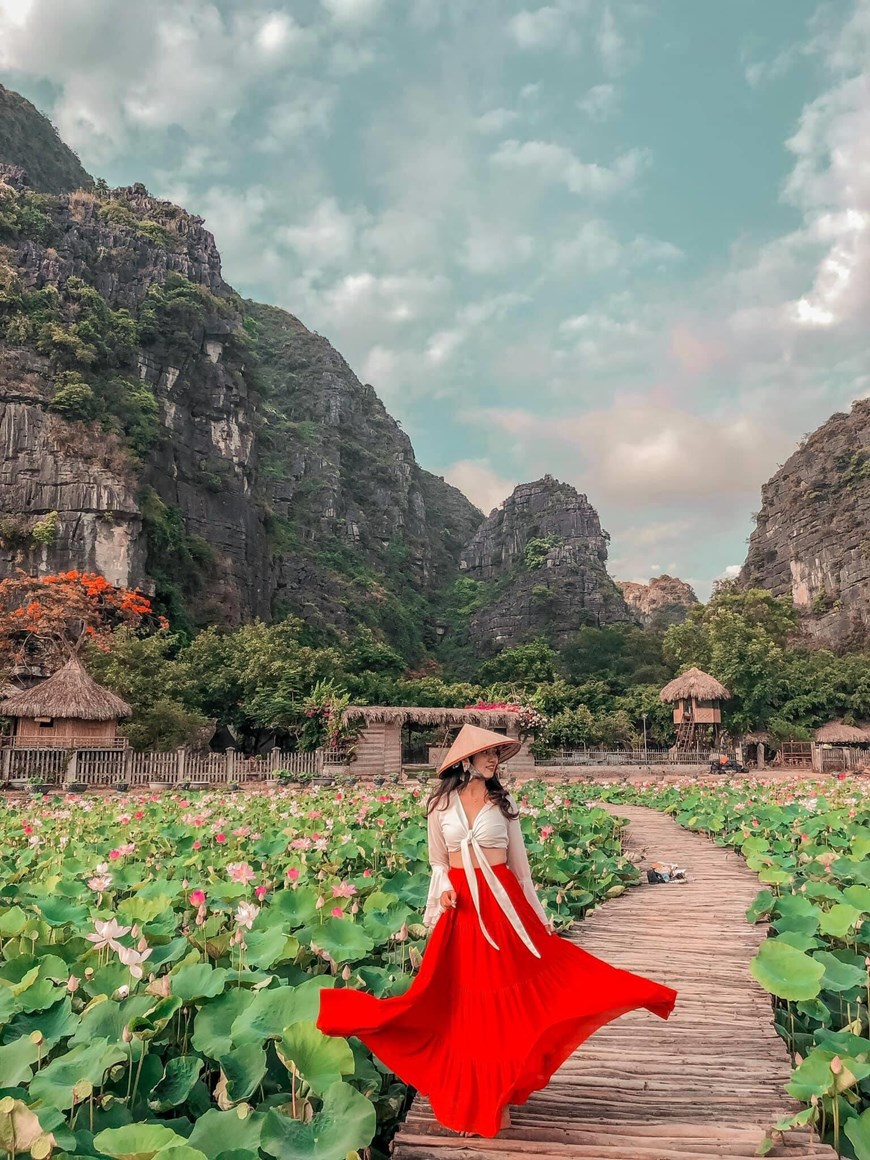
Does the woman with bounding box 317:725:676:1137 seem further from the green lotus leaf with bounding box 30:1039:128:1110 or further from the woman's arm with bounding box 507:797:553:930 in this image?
the green lotus leaf with bounding box 30:1039:128:1110

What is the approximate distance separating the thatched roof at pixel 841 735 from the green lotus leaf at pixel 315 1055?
27542 mm

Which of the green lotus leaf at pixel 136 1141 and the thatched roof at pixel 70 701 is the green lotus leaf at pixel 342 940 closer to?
the green lotus leaf at pixel 136 1141

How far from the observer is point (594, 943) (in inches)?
164

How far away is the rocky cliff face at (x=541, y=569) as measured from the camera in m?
51.2

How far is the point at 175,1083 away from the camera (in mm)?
2143

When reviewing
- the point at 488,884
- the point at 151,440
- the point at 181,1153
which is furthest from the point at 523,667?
the point at 181,1153

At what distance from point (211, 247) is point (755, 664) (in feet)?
114

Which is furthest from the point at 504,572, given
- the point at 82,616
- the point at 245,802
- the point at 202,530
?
the point at 245,802

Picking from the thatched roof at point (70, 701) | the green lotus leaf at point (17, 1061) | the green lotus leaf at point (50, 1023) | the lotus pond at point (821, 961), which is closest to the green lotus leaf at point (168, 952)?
the green lotus leaf at point (50, 1023)

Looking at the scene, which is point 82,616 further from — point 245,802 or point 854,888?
point 854,888

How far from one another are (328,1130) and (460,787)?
3.71 ft

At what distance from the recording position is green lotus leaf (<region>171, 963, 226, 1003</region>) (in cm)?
243

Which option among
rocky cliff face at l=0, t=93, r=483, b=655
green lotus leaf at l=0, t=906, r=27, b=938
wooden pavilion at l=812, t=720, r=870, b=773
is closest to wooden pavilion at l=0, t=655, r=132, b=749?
rocky cliff face at l=0, t=93, r=483, b=655

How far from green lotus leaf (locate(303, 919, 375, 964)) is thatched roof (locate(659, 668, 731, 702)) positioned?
2452 centimetres
